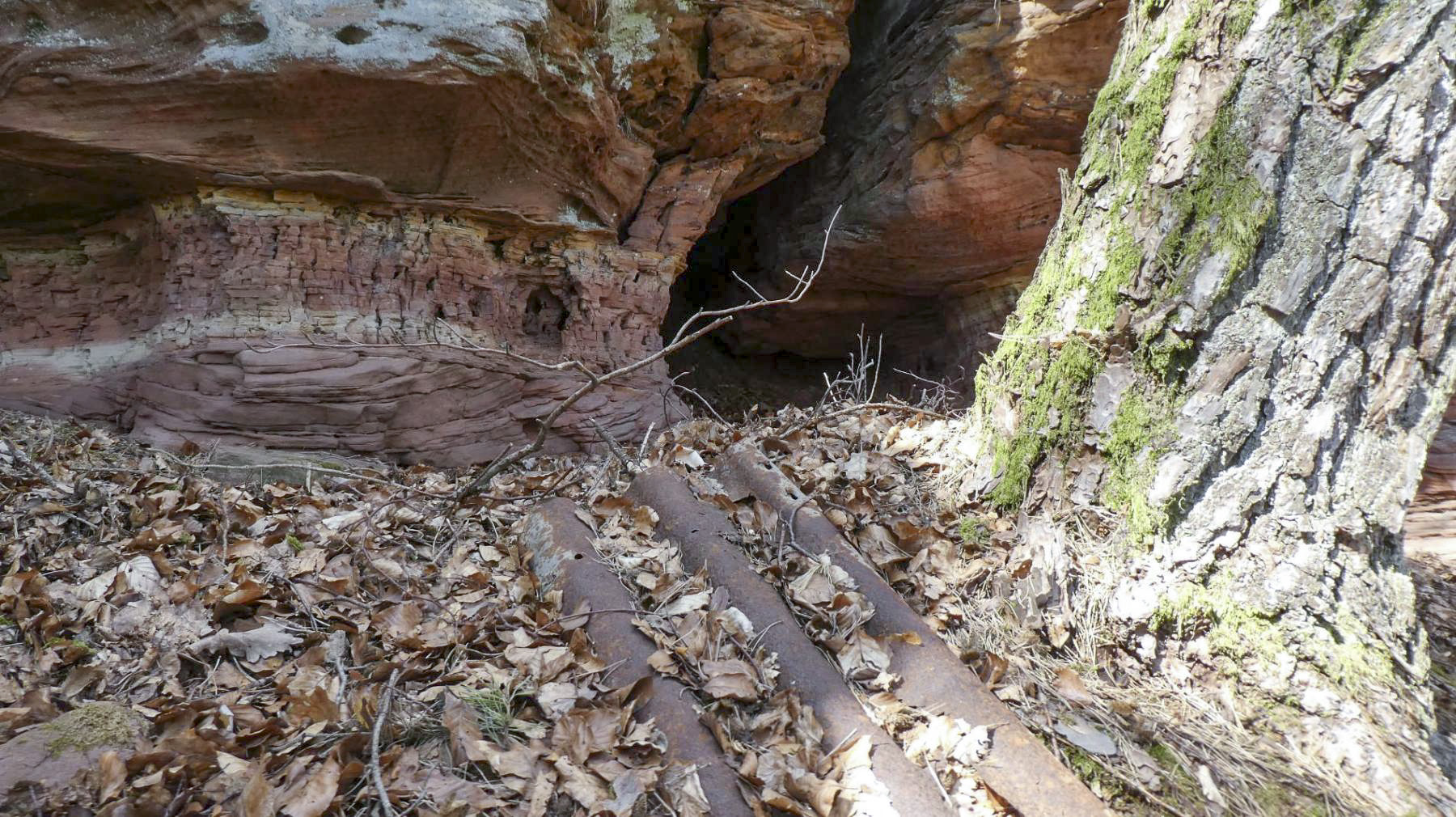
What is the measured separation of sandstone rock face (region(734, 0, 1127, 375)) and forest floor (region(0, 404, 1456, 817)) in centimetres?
594

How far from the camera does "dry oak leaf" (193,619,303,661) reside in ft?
6.50

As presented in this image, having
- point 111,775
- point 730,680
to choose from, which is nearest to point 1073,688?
point 730,680

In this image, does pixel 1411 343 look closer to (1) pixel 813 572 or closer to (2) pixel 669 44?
(1) pixel 813 572

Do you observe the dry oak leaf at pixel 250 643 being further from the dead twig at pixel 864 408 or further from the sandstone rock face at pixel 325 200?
the sandstone rock face at pixel 325 200

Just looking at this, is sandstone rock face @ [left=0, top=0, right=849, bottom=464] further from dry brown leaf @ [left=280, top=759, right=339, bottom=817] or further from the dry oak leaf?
dry brown leaf @ [left=280, top=759, right=339, bottom=817]

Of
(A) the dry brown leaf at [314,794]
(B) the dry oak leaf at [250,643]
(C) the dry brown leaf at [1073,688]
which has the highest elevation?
(C) the dry brown leaf at [1073,688]

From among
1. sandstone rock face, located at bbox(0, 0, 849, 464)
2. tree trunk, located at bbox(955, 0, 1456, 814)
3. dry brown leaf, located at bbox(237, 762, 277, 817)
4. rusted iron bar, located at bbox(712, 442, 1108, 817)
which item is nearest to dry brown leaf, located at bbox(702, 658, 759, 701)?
rusted iron bar, located at bbox(712, 442, 1108, 817)

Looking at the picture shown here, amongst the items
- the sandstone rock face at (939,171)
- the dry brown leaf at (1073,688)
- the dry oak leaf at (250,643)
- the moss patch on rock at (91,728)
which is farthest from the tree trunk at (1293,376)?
the sandstone rock face at (939,171)

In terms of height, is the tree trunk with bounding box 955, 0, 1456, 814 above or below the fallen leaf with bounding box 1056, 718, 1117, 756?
above

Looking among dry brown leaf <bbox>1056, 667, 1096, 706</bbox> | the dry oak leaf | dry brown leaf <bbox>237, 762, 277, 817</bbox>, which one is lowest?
the dry oak leaf

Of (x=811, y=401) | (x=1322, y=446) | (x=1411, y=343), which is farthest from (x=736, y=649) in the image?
(x=811, y=401)

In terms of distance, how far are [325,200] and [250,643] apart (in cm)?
474

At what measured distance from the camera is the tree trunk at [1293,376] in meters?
1.78

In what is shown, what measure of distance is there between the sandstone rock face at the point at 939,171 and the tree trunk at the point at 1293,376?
5773 millimetres
